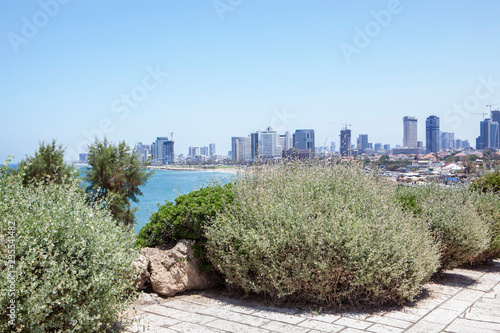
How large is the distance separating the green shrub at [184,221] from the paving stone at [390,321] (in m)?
2.11

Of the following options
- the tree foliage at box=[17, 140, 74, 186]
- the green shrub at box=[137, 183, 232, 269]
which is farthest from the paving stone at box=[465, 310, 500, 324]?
the tree foliage at box=[17, 140, 74, 186]

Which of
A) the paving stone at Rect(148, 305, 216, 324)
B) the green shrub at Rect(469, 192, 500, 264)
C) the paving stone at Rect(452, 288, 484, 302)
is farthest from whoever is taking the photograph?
the green shrub at Rect(469, 192, 500, 264)

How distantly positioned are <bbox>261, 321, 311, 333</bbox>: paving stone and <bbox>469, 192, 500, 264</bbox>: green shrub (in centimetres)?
A: 411

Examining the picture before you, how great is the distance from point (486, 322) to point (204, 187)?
403cm

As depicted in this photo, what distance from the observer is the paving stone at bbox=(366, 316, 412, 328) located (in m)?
4.00

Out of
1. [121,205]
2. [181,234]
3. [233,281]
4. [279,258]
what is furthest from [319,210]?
[121,205]

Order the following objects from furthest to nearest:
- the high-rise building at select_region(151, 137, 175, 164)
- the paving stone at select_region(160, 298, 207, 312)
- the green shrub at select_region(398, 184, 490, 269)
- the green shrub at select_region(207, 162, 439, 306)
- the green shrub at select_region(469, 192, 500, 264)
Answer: the high-rise building at select_region(151, 137, 175, 164), the green shrub at select_region(469, 192, 500, 264), the green shrub at select_region(398, 184, 490, 269), the paving stone at select_region(160, 298, 207, 312), the green shrub at select_region(207, 162, 439, 306)

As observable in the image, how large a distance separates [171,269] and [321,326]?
201cm

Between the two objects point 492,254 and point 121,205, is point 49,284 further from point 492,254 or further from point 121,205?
point 121,205

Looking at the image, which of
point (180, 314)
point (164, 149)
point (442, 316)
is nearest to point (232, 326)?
point (180, 314)

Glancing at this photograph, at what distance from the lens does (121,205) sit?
46.6 feet

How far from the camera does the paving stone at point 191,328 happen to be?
3.83 m

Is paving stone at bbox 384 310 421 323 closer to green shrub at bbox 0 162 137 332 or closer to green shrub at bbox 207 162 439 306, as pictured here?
green shrub at bbox 207 162 439 306

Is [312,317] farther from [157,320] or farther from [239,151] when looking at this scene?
[239,151]
